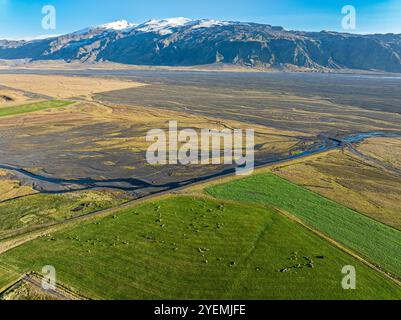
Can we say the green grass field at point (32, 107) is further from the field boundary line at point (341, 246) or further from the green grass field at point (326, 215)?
the field boundary line at point (341, 246)

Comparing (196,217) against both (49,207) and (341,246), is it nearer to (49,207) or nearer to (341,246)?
(341,246)

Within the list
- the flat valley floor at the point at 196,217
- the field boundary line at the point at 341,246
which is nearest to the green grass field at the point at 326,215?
the flat valley floor at the point at 196,217

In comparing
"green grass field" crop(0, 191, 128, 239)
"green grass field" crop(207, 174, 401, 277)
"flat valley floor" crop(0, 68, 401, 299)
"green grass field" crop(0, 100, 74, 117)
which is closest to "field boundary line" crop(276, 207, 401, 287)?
"flat valley floor" crop(0, 68, 401, 299)

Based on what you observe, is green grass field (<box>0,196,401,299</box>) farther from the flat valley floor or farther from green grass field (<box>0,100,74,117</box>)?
green grass field (<box>0,100,74,117</box>)

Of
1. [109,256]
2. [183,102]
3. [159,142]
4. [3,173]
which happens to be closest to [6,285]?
[109,256]

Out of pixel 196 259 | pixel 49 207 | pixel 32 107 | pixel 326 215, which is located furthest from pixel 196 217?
pixel 32 107
